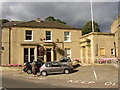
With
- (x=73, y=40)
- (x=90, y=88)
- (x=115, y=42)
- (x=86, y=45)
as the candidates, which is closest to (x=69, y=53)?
(x=73, y=40)

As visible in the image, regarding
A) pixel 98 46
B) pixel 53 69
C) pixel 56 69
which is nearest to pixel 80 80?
pixel 56 69

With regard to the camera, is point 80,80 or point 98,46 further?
point 98,46

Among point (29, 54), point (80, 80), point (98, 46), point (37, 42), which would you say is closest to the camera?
point (80, 80)

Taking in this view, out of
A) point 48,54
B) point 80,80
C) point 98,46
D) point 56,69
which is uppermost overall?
point 98,46

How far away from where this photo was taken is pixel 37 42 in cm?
2817

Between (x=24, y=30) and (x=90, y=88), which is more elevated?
(x=24, y=30)

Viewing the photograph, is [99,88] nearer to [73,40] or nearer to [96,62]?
[96,62]

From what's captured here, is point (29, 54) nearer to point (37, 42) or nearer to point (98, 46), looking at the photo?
point (37, 42)

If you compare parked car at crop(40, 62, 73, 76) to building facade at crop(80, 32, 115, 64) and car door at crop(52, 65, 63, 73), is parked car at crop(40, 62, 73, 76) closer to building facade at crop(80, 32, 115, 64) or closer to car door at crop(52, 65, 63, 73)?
car door at crop(52, 65, 63, 73)

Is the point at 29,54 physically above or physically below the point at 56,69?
above

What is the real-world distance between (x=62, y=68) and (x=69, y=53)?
10725 mm

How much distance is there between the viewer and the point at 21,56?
2709cm

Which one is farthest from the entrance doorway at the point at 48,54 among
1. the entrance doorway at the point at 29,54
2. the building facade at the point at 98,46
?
the building facade at the point at 98,46

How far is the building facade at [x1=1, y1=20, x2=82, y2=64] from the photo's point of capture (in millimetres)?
27109
